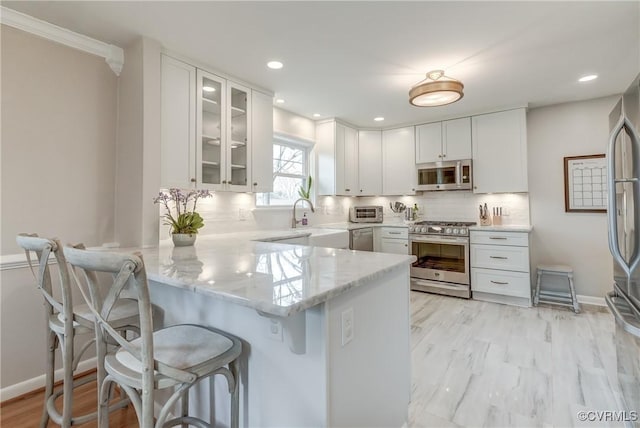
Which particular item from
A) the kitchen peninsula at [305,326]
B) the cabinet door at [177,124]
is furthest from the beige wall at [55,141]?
the kitchen peninsula at [305,326]

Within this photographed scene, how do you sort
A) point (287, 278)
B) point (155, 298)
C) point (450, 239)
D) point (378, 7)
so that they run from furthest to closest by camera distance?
point (450, 239) → point (378, 7) → point (155, 298) → point (287, 278)

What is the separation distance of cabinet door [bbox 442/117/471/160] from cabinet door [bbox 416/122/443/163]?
0.07 meters

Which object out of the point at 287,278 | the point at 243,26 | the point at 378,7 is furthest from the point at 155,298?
the point at 378,7

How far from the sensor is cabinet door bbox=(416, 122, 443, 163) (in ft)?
14.8

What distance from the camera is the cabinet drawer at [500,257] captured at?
3662mm

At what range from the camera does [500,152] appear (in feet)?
13.3

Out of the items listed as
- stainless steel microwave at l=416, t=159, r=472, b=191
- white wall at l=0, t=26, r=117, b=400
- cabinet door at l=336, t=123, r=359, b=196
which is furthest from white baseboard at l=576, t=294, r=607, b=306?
white wall at l=0, t=26, r=117, b=400

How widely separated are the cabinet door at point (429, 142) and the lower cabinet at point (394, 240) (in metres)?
1.14

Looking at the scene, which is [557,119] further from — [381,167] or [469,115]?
[381,167]

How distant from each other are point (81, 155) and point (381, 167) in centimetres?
400

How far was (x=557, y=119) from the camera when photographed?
3.93 m

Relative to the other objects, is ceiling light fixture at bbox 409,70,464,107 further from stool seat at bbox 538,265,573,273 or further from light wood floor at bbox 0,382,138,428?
light wood floor at bbox 0,382,138,428

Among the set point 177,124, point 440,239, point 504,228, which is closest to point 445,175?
point 440,239

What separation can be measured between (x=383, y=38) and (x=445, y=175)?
263cm
